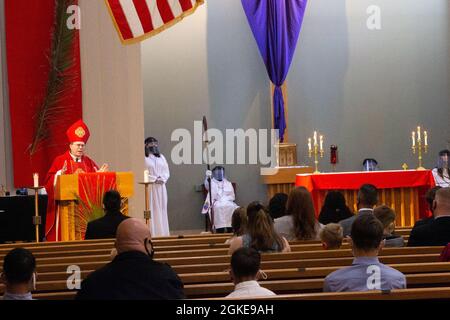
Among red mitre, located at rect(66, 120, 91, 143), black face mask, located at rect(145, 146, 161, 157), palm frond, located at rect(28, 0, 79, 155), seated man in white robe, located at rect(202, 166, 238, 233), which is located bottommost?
seated man in white robe, located at rect(202, 166, 238, 233)

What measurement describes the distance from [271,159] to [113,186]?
17.9 feet

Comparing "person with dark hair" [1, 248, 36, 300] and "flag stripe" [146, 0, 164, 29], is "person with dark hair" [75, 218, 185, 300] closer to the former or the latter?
"person with dark hair" [1, 248, 36, 300]

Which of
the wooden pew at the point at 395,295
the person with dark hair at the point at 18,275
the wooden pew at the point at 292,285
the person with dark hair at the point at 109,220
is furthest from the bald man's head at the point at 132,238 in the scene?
the person with dark hair at the point at 109,220

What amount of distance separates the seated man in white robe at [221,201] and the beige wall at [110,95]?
79.8 inches

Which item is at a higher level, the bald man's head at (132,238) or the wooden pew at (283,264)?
the bald man's head at (132,238)

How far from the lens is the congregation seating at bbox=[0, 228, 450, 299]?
4.18 m

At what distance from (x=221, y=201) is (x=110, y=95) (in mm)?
2790

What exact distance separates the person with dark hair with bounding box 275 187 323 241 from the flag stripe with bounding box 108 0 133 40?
11.6 feet

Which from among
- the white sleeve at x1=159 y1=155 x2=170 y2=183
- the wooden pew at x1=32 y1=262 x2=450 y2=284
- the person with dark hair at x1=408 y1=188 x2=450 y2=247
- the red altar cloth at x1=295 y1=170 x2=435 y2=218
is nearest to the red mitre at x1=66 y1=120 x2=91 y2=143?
the white sleeve at x1=159 y1=155 x2=170 y2=183

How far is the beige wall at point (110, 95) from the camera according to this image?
37.8ft

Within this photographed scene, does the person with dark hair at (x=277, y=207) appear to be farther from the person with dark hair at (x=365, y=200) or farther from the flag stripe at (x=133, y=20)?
the flag stripe at (x=133, y=20)

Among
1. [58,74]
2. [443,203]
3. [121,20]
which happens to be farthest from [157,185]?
[443,203]

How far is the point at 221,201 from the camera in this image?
530 inches

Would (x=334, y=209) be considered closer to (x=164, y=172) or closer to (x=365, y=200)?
(x=365, y=200)
